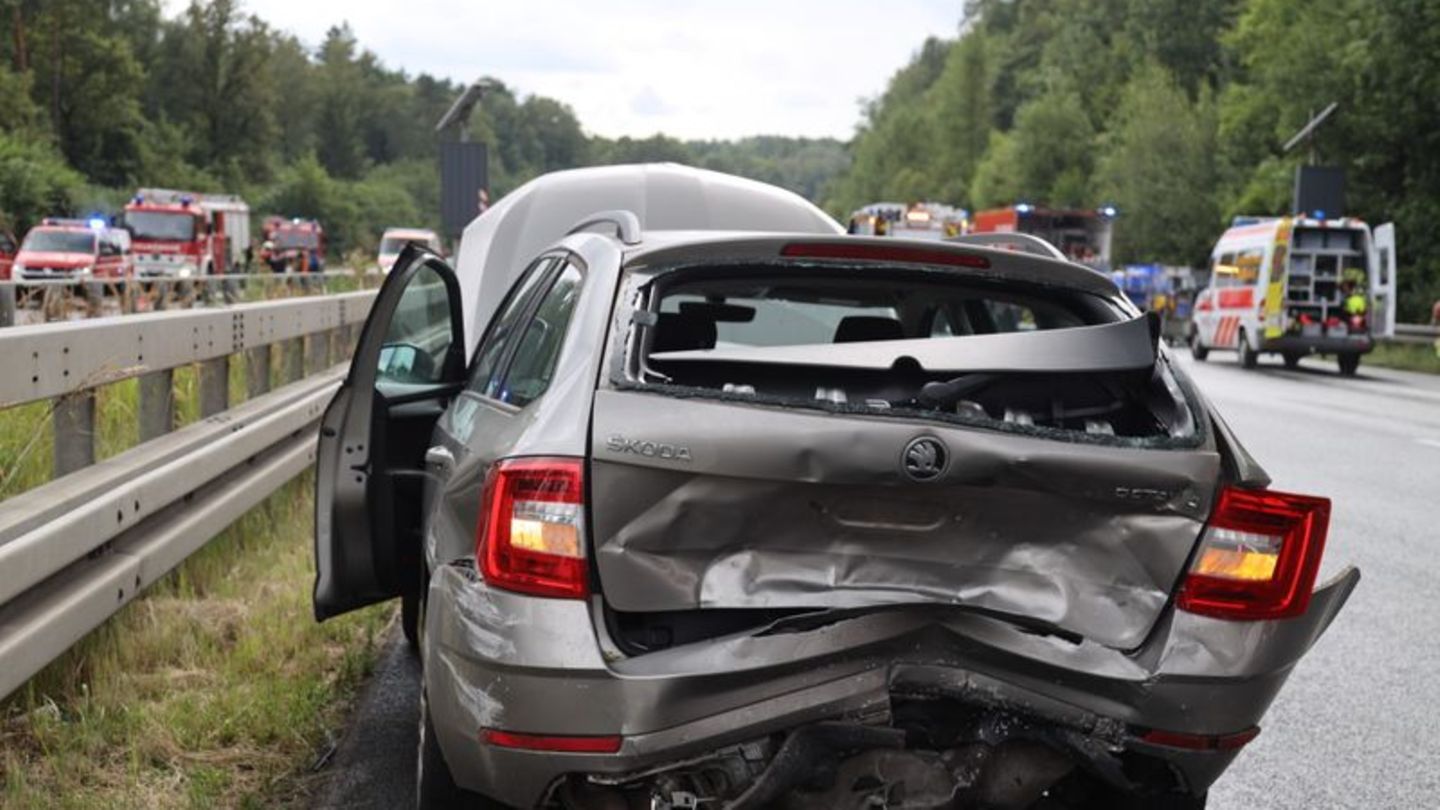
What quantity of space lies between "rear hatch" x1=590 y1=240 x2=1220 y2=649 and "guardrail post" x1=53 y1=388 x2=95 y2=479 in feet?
8.35

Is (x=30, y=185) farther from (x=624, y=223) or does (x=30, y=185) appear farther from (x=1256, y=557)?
(x=1256, y=557)

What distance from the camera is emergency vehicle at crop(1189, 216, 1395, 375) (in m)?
29.0

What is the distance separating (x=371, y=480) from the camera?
202 inches

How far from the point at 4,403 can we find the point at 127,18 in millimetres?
113255

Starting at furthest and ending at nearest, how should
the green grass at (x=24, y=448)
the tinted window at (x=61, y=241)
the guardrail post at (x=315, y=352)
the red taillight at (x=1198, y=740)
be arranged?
1. the tinted window at (x=61, y=241)
2. the guardrail post at (x=315, y=352)
3. the green grass at (x=24, y=448)
4. the red taillight at (x=1198, y=740)

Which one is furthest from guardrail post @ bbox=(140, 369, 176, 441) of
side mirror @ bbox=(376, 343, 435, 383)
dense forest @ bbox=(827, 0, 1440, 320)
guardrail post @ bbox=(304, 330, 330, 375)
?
dense forest @ bbox=(827, 0, 1440, 320)

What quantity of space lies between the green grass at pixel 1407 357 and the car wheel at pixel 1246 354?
332 centimetres

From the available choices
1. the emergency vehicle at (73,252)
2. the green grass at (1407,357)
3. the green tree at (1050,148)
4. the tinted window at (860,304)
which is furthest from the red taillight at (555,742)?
the green tree at (1050,148)

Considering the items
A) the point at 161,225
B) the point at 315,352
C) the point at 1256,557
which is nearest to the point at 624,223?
the point at 1256,557

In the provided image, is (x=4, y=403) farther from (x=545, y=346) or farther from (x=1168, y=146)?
(x=1168, y=146)

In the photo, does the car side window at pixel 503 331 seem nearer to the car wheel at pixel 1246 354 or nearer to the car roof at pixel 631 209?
the car roof at pixel 631 209

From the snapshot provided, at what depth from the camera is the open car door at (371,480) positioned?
511 centimetres

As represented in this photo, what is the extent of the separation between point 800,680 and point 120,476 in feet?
10.1

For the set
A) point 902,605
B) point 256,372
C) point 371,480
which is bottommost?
point 256,372
